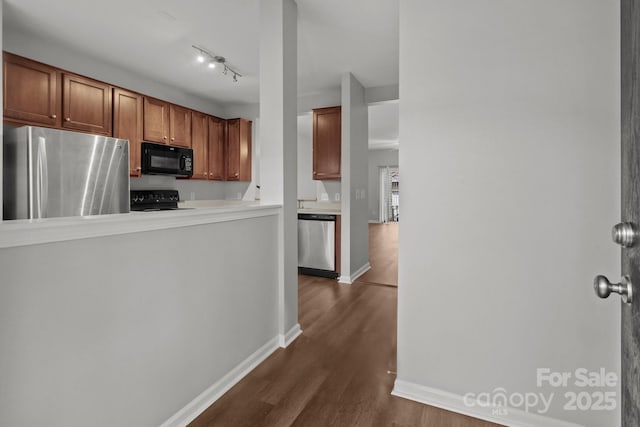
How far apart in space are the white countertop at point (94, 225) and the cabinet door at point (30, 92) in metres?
2.45

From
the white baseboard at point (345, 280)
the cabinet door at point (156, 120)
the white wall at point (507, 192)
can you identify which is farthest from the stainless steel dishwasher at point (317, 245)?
the white wall at point (507, 192)

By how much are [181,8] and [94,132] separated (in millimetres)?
1733

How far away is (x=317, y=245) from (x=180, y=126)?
8.31 feet

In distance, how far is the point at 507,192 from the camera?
1.46 meters

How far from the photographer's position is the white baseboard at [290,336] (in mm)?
2225

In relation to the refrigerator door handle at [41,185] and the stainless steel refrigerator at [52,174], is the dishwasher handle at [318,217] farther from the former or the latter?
the refrigerator door handle at [41,185]

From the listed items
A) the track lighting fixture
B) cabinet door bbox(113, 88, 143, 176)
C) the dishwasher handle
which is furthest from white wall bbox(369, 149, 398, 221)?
cabinet door bbox(113, 88, 143, 176)

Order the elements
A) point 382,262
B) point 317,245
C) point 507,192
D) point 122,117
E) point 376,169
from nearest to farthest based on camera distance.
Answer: point 507,192, point 122,117, point 317,245, point 382,262, point 376,169

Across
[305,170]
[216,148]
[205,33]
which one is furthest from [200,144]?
[305,170]

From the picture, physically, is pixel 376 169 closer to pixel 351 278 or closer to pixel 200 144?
pixel 200 144

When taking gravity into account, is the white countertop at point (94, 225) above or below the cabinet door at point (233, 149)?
below

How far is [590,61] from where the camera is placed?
131 cm

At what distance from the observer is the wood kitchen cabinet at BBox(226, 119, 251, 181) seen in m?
5.03

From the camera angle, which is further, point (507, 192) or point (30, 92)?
point (30, 92)
